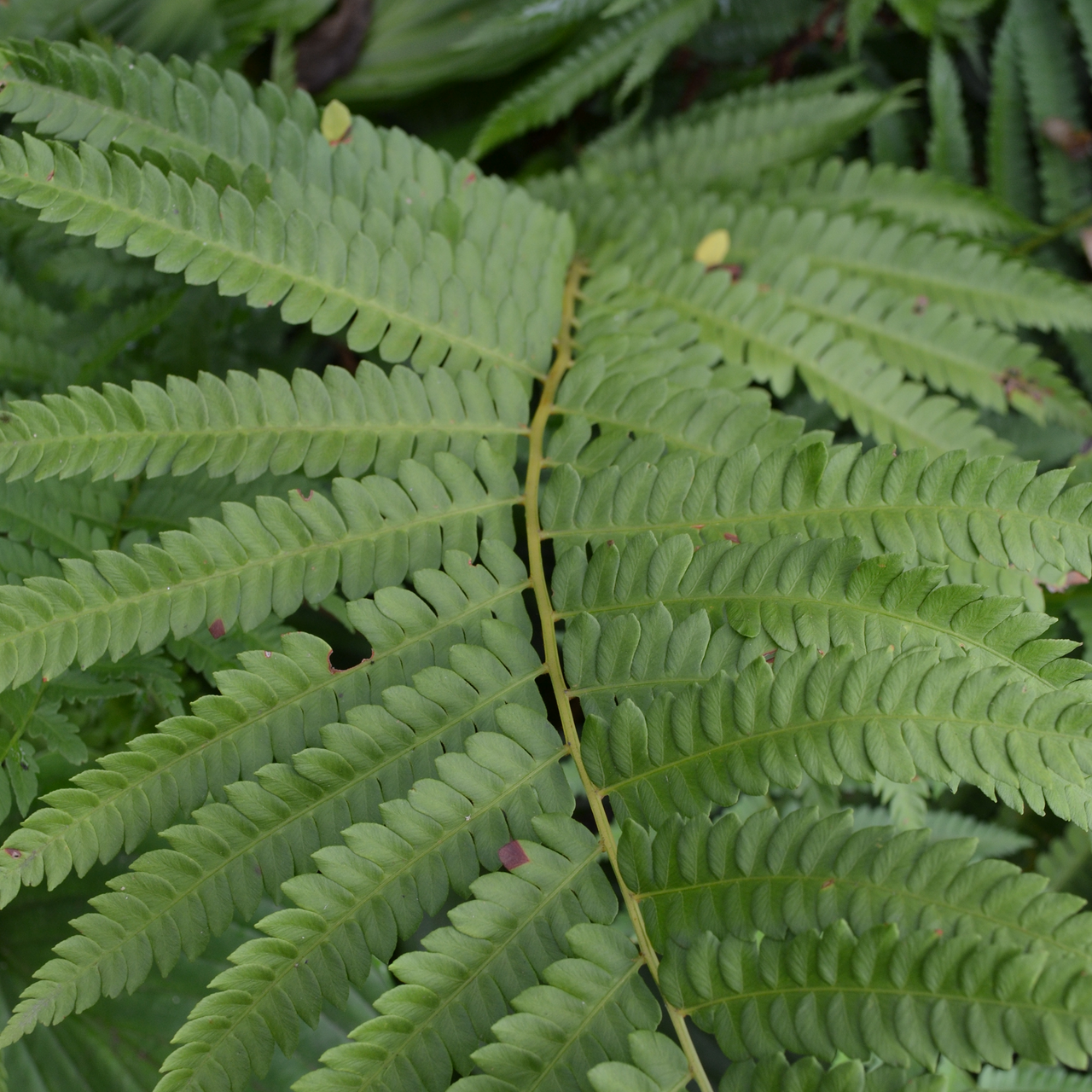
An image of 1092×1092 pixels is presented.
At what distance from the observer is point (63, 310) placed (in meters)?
1.56

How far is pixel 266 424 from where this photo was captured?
964mm

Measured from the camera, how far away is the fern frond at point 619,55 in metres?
1.60

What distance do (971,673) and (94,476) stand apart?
855mm

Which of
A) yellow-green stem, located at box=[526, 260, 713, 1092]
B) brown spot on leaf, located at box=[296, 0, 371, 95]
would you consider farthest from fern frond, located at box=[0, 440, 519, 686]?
brown spot on leaf, located at box=[296, 0, 371, 95]

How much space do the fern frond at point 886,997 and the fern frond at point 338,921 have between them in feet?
0.34

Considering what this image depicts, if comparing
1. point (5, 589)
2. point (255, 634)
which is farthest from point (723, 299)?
point (5, 589)

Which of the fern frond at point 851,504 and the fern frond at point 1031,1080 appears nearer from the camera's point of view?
the fern frond at point 851,504

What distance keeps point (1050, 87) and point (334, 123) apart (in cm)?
140

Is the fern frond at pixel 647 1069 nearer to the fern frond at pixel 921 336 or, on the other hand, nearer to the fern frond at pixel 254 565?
the fern frond at pixel 254 565

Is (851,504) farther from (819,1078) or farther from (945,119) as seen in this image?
(945,119)

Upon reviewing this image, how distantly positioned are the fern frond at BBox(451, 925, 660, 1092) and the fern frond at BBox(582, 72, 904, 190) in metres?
1.28

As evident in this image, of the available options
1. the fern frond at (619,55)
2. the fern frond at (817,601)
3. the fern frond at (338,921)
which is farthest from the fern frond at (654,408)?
the fern frond at (619,55)

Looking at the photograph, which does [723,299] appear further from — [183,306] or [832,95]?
[183,306]

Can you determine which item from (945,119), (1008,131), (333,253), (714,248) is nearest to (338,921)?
(333,253)
